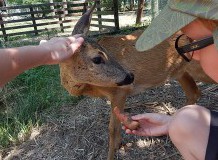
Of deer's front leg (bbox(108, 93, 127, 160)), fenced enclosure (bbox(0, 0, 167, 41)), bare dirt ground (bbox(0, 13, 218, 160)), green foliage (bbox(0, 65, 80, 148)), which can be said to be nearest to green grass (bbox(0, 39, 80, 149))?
green foliage (bbox(0, 65, 80, 148))

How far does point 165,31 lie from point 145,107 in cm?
349

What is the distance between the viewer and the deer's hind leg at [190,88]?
501 cm

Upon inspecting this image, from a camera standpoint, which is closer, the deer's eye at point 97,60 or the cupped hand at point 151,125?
the cupped hand at point 151,125

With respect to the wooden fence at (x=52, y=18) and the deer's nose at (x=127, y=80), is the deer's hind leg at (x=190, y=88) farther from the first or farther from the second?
the wooden fence at (x=52, y=18)

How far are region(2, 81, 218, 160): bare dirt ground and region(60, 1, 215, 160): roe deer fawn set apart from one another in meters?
0.24

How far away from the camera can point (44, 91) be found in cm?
609

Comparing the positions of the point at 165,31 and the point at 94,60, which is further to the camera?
the point at 94,60

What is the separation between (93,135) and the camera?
448 cm

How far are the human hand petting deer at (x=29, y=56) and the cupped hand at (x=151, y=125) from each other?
0.64 meters

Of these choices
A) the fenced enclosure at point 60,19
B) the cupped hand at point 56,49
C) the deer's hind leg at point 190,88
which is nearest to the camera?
the cupped hand at point 56,49

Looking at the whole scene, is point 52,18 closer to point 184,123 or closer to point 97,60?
point 97,60

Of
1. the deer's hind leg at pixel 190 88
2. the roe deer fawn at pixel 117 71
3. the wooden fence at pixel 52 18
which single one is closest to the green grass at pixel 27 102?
the roe deer fawn at pixel 117 71

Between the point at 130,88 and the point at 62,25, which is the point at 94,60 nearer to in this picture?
the point at 130,88

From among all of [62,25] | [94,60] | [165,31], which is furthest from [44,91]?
[62,25]
